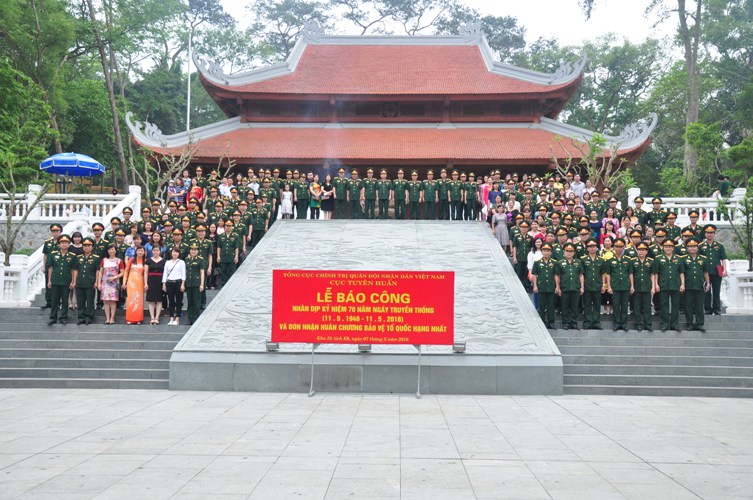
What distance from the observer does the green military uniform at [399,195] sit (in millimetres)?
16891

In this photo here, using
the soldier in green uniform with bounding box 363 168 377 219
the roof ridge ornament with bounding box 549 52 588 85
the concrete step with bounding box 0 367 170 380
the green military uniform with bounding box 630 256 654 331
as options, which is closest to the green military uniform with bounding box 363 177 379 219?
the soldier in green uniform with bounding box 363 168 377 219

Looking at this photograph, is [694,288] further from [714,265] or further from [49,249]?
[49,249]

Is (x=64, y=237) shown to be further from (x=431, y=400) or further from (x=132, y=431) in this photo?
(x=431, y=400)

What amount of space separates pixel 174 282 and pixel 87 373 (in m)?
1.95

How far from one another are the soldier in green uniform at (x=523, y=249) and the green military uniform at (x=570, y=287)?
1707 millimetres

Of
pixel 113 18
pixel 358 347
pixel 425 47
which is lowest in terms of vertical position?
pixel 358 347

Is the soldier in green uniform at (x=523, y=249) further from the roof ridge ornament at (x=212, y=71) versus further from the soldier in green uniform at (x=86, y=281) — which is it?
the roof ridge ornament at (x=212, y=71)

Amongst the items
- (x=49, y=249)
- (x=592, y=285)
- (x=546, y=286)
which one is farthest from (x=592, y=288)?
(x=49, y=249)

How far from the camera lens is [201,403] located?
7719 millimetres

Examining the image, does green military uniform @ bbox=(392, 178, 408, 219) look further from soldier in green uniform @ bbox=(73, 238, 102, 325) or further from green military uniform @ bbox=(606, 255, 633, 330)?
soldier in green uniform @ bbox=(73, 238, 102, 325)

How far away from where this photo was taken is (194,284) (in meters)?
10.4

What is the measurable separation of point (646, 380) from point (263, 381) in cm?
558

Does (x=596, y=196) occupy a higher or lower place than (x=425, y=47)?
lower

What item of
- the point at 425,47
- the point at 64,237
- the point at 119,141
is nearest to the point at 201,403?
the point at 64,237
